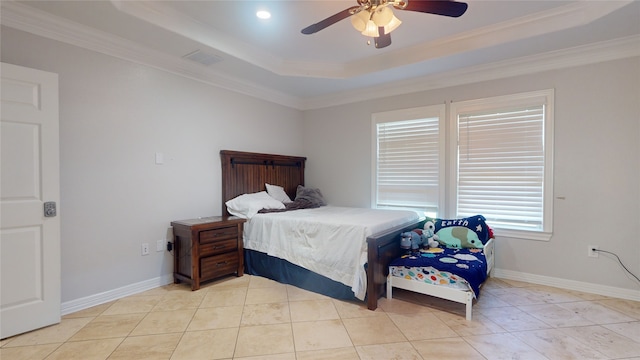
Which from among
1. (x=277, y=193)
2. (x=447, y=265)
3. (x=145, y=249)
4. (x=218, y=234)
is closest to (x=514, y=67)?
(x=447, y=265)

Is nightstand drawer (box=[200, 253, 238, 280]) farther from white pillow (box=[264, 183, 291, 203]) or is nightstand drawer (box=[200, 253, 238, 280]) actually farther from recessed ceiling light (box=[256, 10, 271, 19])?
recessed ceiling light (box=[256, 10, 271, 19])

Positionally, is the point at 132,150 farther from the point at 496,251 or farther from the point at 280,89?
the point at 496,251

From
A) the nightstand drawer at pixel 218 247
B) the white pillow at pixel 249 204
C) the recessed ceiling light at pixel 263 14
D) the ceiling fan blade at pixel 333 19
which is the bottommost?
the nightstand drawer at pixel 218 247

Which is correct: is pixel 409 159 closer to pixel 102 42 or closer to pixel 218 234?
pixel 218 234

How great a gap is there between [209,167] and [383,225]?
226cm

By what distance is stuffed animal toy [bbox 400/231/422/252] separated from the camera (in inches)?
117

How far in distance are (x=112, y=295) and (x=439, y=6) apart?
3684 mm

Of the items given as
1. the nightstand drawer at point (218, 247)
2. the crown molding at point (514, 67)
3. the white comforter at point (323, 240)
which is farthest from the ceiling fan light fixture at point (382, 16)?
the nightstand drawer at point (218, 247)

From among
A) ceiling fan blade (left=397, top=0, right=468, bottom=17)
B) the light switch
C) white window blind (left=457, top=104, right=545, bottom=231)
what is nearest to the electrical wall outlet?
the light switch

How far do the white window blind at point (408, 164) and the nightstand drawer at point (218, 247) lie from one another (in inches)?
84.6

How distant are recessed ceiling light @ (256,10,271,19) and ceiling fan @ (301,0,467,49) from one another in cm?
65

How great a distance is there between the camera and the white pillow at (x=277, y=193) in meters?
4.33

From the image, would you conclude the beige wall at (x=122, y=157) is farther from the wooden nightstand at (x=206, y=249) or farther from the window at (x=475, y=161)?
the window at (x=475, y=161)

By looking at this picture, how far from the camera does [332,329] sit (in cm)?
229
